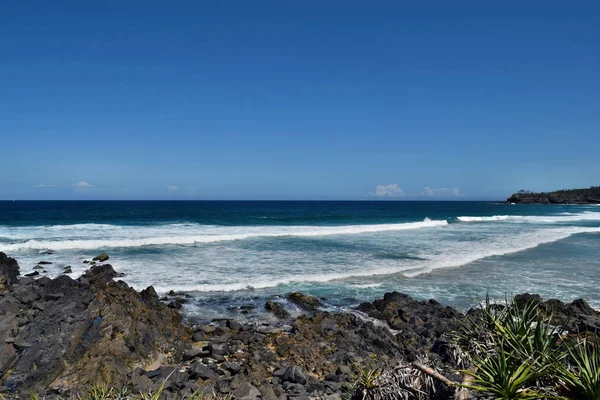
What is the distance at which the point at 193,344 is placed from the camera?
1090cm

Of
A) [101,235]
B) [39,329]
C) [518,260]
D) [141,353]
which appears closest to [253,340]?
[141,353]

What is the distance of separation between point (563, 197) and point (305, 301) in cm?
14747

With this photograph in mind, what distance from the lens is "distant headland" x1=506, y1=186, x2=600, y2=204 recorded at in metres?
129

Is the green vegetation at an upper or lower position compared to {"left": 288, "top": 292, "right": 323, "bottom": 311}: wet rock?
upper

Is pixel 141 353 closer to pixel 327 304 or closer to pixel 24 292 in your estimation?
pixel 24 292

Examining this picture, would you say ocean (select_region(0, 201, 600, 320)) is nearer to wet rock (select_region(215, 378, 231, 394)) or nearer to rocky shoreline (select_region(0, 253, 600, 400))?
rocky shoreline (select_region(0, 253, 600, 400))

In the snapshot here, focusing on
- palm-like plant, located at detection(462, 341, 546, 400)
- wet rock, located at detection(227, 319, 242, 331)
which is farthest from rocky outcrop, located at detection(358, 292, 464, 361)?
palm-like plant, located at detection(462, 341, 546, 400)

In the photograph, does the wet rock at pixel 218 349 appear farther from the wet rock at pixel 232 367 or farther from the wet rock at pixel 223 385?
the wet rock at pixel 223 385

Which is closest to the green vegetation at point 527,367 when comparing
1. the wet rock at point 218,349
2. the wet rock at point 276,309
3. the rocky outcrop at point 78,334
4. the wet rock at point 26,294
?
the wet rock at point 218,349

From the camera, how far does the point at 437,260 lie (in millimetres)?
23734

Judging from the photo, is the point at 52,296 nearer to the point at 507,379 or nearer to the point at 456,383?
the point at 456,383

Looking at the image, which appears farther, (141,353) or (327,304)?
(327,304)

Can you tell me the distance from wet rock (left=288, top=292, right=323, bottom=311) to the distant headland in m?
143

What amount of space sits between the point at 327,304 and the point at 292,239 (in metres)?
20.7
